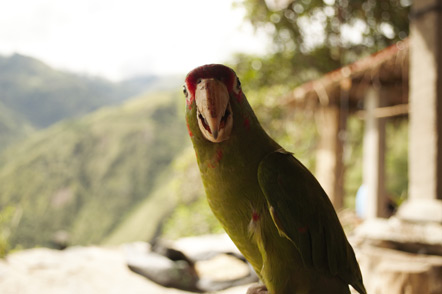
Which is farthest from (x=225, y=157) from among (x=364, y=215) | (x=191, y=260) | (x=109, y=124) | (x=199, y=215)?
(x=109, y=124)

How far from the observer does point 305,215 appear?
89cm

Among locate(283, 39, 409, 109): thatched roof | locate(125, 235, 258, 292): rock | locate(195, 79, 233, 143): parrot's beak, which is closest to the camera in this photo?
locate(195, 79, 233, 143): parrot's beak

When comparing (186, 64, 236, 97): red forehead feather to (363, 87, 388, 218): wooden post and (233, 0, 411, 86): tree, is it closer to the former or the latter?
(363, 87, 388, 218): wooden post

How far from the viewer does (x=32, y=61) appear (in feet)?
41.8

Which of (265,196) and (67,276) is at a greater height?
(265,196)

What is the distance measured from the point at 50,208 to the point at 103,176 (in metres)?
3.45

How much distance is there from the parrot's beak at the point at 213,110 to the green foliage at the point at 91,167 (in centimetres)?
1210

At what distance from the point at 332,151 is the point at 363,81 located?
1273mm

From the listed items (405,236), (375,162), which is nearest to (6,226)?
(405,236)

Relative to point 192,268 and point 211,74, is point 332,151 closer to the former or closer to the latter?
point 192,268

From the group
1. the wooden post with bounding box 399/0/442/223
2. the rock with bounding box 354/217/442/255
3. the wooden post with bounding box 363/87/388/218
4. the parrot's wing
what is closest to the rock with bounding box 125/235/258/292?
the rock with bounding box 354/217/442/255

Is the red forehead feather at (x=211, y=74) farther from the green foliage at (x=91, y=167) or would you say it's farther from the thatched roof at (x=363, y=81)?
the green foliage at (x=91, y=167)

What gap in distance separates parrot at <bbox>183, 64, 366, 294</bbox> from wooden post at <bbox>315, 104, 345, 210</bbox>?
4.78 m

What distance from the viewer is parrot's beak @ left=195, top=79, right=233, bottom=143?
793mm
